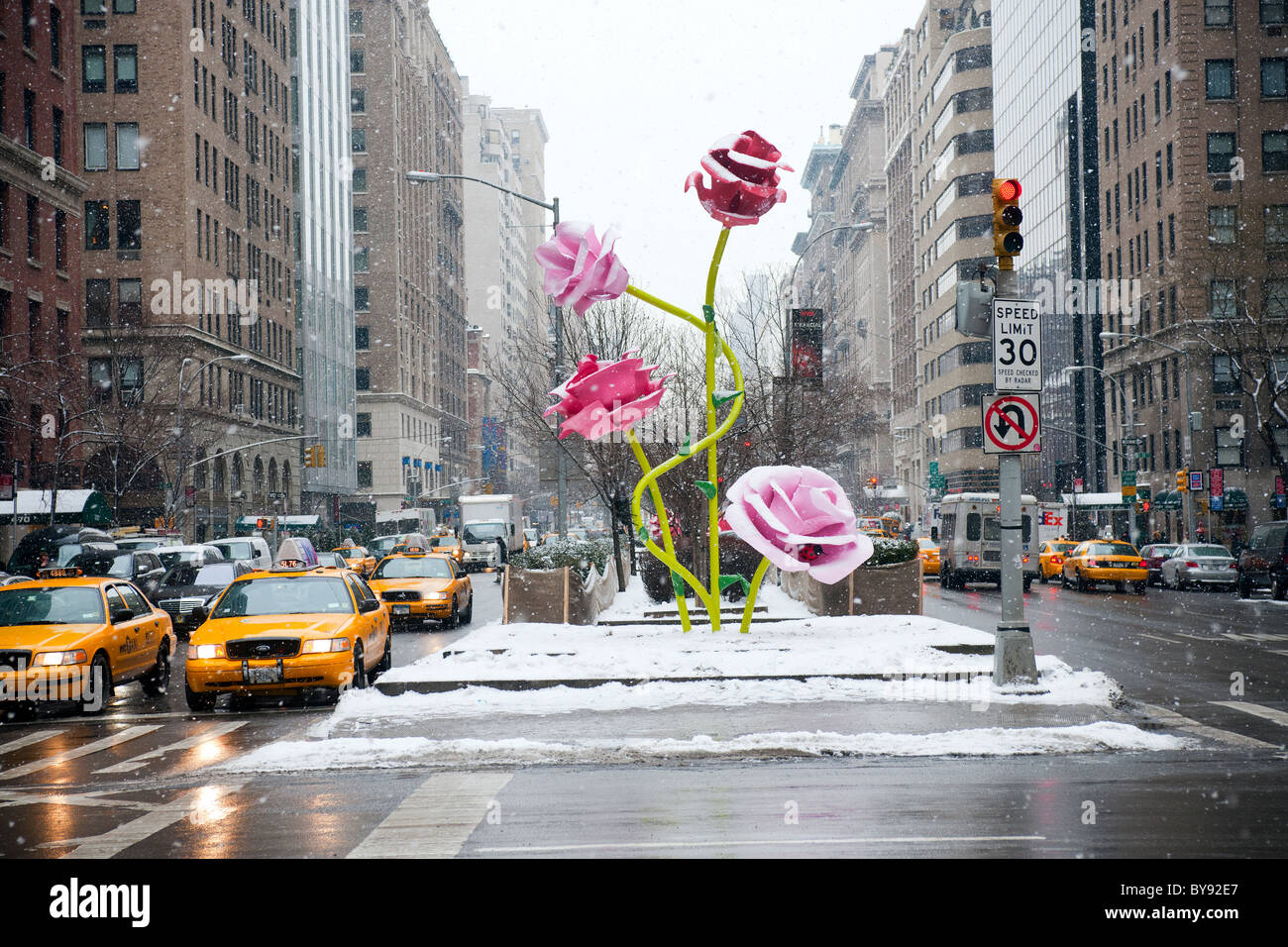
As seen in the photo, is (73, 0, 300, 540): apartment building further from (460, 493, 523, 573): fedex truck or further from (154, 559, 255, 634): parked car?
(154, 559, 255, 634): parked car

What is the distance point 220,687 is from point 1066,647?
1226cm

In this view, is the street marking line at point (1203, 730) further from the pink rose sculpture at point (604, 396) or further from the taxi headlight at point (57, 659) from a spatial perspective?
the taxi headlight at point (57, 659)

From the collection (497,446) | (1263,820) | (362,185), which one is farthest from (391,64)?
(1263,820)

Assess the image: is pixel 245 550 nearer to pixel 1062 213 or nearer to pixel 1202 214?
pixel 1202 214

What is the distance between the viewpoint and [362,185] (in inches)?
4218

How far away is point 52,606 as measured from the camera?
51.9 ft

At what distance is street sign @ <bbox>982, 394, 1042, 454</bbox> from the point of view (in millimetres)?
13055

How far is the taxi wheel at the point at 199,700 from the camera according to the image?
14703 millimetres

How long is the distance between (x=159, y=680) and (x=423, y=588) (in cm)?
1080

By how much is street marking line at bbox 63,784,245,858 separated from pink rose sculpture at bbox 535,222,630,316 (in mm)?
7807

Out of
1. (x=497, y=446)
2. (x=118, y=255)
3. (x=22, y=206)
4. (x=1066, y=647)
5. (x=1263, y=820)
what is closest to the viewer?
(x=1263, y=820)

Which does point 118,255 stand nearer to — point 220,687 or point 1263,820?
point 220,687

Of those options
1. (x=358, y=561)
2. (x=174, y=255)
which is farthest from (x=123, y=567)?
(x=174, y=255)

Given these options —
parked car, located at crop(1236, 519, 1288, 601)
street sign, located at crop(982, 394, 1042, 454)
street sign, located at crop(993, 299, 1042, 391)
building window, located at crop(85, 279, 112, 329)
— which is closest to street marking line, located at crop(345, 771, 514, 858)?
street sign, located at crop(982, 394, 1042, 454)
